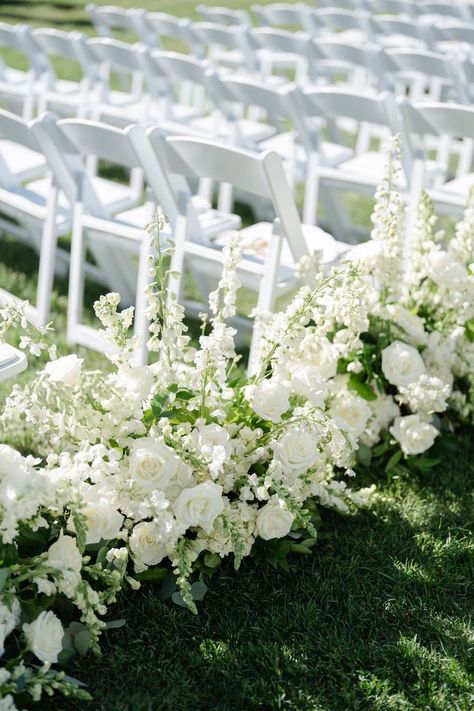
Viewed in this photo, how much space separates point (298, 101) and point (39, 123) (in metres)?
1.62

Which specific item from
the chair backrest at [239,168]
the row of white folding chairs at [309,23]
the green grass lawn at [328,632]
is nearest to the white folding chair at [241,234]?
the chair backrest at [239,168]

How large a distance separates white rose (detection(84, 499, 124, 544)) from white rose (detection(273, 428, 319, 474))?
0.54 m

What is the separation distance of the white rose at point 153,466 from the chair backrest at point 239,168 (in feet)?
4.37

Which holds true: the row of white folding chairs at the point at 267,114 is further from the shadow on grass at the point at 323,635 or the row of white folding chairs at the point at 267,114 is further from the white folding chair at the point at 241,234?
the shadow on grass at the point at 323,635

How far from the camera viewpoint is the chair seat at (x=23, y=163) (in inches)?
210

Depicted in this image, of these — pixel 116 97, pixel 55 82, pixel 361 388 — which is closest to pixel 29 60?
pixel 55 82

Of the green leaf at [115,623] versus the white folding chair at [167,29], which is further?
the white folding chair at [167,29]

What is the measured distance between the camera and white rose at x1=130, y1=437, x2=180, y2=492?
9.02ft

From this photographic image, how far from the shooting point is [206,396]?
121 inches

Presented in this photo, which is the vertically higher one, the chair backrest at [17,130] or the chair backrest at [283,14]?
the chair backrest at [17,130]

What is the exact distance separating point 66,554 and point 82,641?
9.8 inches

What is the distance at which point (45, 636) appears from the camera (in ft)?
8.16

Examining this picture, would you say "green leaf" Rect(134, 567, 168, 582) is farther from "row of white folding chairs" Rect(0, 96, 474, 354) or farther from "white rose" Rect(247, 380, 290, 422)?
"row of white folding chairs" Rect(0, 96, 474, 354)

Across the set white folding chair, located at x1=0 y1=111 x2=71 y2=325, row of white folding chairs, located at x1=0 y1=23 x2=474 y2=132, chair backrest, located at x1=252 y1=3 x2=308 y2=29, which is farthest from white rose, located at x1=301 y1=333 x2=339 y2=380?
chair backrest, located at x1=252 y1=3 x2=308 y2=29
